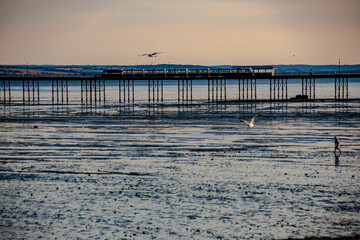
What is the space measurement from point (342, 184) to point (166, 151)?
13677 millimetres

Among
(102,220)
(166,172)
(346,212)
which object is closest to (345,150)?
(166,172)

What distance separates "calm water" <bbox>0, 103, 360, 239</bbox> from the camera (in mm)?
18625

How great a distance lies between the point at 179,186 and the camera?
970 inches

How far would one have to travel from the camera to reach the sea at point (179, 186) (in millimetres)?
18594

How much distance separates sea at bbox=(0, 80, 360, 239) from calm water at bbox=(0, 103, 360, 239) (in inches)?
1.7

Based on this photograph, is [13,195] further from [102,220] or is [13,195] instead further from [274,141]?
[274,141]

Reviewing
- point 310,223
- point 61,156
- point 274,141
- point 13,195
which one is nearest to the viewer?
point 310,223

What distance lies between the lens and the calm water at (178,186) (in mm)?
18625

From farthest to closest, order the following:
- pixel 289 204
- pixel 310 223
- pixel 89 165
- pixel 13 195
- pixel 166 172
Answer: pixel 89 165
pixel 166 172
pixel 13 195
pixel 289 204
pixel 310 223

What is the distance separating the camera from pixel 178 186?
80.8 ft

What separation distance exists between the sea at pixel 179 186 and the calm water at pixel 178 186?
0.14 ft

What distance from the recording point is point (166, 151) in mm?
35406

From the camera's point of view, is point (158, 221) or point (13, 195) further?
point (13, 195)

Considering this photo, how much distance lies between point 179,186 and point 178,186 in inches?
1.8
